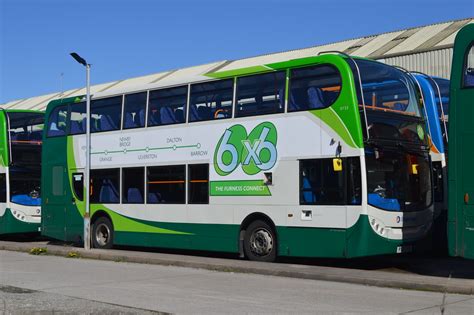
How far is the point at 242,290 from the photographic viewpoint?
1109 cm

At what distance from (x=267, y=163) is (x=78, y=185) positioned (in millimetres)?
7220

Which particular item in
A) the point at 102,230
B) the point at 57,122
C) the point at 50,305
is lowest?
the point at 50,305

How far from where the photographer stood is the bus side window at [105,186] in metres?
18.4

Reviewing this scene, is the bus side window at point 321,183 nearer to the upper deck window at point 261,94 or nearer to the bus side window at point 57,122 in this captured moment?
the upper deck window at point 261,94

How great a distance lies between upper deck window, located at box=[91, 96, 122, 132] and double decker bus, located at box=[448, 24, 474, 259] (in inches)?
392

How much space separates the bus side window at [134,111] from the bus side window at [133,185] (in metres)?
1.24

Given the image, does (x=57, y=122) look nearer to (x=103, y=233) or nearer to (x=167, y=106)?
(x=103, y=233)

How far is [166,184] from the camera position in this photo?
16969mm

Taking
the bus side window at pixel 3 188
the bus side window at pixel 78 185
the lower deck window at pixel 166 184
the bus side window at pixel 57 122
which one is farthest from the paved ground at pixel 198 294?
the bus side window at pixel 3 188

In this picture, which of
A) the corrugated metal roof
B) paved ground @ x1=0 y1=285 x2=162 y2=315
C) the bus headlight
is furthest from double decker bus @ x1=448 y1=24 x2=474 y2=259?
the corrugated metal roof

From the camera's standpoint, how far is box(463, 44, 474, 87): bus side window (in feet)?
36.9

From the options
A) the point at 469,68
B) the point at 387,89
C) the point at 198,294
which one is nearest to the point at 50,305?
the point at 198,294

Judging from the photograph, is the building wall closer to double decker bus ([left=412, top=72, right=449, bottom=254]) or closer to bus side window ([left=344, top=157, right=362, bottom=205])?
double decker bus ([left=412, top=72, right=449, bottom=254])

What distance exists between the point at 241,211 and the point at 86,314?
722 cm
